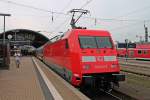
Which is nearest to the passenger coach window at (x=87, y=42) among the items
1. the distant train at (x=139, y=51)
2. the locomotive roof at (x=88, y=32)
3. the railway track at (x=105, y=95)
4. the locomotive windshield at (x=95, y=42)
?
the locomotive windshield at (x=95, y=42)

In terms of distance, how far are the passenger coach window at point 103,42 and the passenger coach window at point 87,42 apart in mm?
244

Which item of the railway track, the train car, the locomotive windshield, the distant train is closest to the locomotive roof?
the train car

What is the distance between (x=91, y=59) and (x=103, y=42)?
4.94 feet

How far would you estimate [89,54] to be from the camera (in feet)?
53.7

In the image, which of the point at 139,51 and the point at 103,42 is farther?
the point at 139,51

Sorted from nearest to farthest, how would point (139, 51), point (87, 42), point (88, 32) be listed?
point (87, 42), point (88, 32), point (139, 51)

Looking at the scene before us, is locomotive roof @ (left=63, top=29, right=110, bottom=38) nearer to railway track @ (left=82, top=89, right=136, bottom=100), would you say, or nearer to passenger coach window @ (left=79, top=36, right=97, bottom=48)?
passenger coach window @ (left=79, top=36, right=97, bottom=48)

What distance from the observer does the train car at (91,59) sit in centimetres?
1586

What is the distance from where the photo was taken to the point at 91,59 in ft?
53.3

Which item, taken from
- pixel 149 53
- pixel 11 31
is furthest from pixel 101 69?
pixel 11 31

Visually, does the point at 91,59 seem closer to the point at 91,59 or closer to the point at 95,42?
the point at 91,59

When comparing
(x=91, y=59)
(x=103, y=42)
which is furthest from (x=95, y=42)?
(x=91, y=59)

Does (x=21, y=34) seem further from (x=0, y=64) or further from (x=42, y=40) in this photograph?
(x=0, y=64)

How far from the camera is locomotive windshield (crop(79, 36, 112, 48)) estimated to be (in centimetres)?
1700
